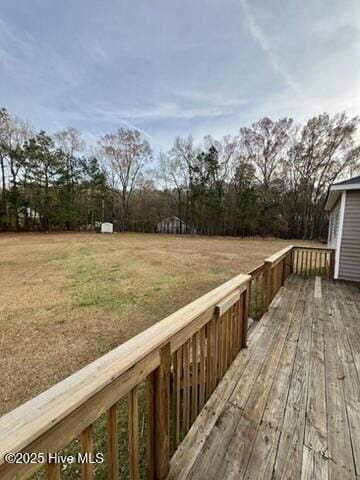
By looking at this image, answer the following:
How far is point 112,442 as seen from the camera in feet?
2.87

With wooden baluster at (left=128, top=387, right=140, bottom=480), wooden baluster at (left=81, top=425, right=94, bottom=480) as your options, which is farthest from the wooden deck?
wooden baluster at (left=81, top=425, right=94, bottom=480)

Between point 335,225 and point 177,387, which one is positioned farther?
point 335,225

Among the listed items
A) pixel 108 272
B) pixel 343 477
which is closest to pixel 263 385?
pixel 343 477

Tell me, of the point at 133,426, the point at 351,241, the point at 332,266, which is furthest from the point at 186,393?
the point at 351,241

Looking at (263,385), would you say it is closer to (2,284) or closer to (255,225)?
(2,284)

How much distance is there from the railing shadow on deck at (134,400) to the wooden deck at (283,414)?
141 millimetres

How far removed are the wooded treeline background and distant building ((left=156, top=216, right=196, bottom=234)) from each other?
648mm

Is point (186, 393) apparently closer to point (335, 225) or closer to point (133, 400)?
point (133, 400)

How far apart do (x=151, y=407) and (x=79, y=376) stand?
1.77ft

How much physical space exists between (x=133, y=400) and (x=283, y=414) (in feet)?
4.31


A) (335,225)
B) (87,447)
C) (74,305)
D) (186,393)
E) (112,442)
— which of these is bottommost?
(74,305)

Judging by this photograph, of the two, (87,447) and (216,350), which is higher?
(87,447)

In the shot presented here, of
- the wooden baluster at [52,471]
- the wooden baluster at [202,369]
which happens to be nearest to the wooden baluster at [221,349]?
the wooden baluster at [202,369]

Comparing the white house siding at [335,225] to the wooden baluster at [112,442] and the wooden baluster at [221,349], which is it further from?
the wooden baluster at [112,442]
